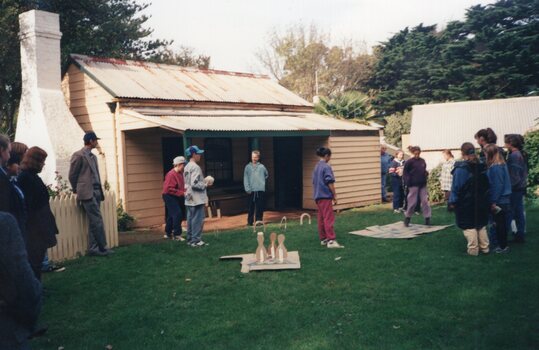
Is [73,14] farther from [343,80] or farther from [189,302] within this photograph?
[343,80]

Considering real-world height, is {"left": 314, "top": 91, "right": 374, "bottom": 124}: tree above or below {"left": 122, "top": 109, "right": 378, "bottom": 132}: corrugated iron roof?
above

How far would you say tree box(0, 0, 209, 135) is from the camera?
47.0ft

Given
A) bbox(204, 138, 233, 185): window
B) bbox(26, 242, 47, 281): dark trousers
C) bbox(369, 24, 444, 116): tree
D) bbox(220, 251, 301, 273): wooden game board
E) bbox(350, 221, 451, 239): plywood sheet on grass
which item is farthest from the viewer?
bbox(369, 24, 444, 116): tree

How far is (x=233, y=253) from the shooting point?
27.9 feet

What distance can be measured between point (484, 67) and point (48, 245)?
34863 mm

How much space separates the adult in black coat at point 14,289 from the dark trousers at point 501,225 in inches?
274

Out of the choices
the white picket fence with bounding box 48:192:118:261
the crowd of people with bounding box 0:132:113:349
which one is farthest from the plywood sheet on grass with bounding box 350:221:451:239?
the white picket fence with bounding box 48:192:118:261

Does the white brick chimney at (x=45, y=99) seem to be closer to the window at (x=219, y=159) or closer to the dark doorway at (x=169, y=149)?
the dark doorway at (x=169, y=149)

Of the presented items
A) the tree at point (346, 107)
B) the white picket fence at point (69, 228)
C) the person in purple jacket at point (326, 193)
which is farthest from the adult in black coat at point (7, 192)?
the tree at point (346, 107)

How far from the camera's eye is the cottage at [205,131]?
1255 cm

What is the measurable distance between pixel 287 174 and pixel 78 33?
31.5 ft

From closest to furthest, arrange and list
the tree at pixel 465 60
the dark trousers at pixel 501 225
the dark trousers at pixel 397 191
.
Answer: the dark trousers at pixel 501 225
the dark trousers at pixel 397 191
the tree at pixel 465 60

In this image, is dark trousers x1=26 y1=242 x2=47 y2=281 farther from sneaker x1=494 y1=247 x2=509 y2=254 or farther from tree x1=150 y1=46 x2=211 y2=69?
tree x1=150 y1=46 x2=211 y2=69

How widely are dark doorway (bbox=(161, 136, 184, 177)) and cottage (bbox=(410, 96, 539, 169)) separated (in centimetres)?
1521
